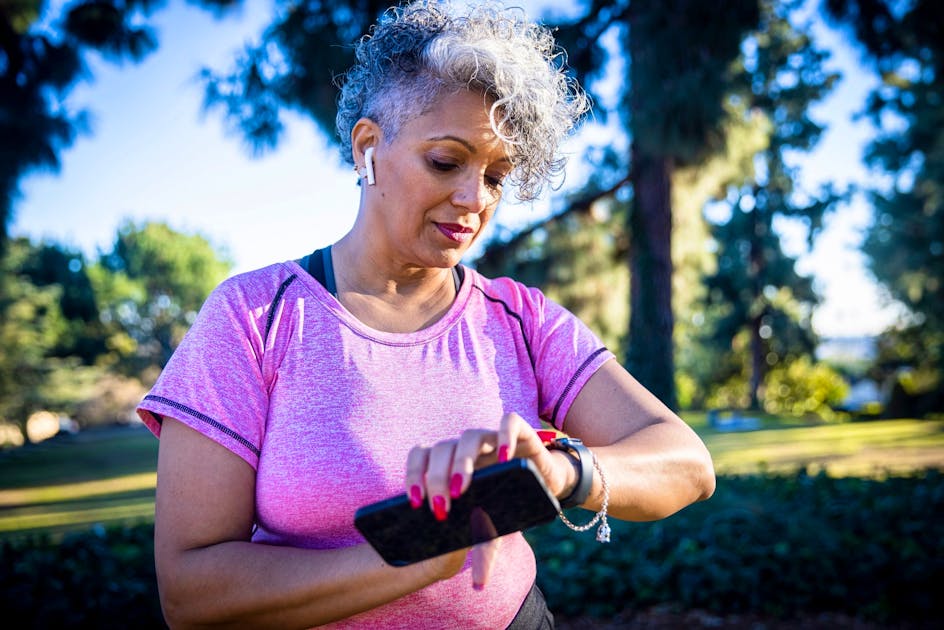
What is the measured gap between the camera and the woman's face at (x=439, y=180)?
1.37 meters

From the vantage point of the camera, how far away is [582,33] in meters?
6.31

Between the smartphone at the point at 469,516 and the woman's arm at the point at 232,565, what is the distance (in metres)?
0.07

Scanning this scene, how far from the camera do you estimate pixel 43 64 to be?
8.36 meters

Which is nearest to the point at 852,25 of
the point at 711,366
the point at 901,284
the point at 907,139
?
the point at 907,139

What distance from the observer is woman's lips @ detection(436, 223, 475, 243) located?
4.74ft

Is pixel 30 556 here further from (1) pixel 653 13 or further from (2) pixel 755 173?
(2) pixel 755 173

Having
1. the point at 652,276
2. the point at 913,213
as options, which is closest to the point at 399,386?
the point at 652,276

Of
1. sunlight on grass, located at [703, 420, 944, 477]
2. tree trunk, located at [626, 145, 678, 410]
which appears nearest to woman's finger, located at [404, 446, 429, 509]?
tree trunk, located at [626, 145, 678, 410]

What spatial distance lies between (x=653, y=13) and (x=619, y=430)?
16.8ft

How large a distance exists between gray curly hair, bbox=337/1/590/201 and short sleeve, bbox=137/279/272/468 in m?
0.50

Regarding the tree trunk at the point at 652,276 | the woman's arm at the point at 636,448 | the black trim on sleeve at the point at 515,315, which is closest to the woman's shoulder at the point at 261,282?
the black trim on sleeve at the point at 515,315

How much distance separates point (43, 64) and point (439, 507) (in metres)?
9.70

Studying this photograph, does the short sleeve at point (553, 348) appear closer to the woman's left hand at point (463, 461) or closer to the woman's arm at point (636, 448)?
the woman's arm at point (636, 448)

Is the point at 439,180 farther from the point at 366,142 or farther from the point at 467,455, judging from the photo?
the point at 467,455
